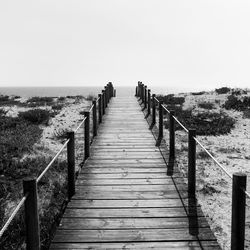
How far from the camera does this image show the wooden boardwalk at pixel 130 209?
5457 millimetres

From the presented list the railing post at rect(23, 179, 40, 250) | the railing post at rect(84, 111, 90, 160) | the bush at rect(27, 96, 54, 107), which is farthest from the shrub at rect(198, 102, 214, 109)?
the railing post at rect(23, 179, 40, 250)

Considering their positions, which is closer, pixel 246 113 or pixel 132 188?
pixel 132 188

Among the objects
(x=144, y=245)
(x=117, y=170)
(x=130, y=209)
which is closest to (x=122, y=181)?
(x=117, y=170)

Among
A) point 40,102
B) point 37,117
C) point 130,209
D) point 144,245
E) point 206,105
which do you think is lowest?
point 144,245

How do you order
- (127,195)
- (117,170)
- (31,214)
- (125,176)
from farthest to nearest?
(117,170) < (125,176) < (127,195) < (31,214)

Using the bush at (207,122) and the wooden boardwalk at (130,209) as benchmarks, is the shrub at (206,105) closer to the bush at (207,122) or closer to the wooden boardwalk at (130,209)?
the bush at (207,122)

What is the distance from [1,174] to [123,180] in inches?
150

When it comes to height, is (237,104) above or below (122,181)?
above

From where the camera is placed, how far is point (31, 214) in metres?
4.50

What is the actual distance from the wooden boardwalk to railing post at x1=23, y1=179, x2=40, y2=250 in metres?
0.78

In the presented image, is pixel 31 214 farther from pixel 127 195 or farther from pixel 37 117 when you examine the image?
pixel 37 117

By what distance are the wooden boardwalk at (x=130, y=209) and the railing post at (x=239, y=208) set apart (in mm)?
725

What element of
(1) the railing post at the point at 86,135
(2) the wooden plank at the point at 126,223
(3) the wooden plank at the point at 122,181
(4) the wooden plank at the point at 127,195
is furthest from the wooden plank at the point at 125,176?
(2) the wooden plank at the point at 126,223

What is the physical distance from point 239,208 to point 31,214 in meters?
2.72
